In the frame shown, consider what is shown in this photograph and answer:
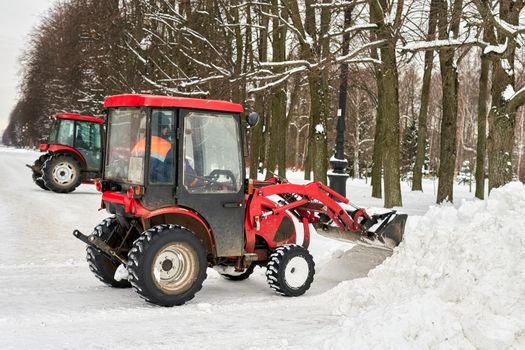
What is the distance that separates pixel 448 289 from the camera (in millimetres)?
5223

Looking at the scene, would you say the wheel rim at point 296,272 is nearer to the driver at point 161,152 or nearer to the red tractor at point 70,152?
the driver at point 161,152

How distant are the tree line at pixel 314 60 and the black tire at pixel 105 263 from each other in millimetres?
7954

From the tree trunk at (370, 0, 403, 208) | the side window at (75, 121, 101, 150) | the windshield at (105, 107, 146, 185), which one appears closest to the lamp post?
the tree trunk at (370, 0, 403, 208)

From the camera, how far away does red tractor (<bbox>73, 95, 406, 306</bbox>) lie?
6.08 m

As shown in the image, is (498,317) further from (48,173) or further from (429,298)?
(48,173)

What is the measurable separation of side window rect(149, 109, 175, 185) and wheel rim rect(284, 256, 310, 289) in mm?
1642

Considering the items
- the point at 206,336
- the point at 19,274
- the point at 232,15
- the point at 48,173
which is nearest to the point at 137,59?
the point at 232,15

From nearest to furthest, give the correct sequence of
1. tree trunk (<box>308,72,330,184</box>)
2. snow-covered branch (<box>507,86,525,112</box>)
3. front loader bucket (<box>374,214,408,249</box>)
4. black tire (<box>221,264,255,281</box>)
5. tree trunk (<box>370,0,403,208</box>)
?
front loader bucket (<box>374,214,408,249</box>) < black tire (<box>221,264,255,281</box>) < snow-covered branch (<box>507,86,525,112</box>) < tree trunk (<box>370,0,403,208</box>) < tree trunk (<box>308,72,330,184</box>)

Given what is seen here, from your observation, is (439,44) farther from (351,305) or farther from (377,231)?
(351,305)

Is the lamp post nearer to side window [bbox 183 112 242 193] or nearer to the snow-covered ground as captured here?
the snow-covered ground

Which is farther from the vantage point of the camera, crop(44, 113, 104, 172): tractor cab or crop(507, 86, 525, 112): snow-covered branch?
crop(44, 113, 104, 172): tractor cab

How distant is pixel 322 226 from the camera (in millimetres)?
7719

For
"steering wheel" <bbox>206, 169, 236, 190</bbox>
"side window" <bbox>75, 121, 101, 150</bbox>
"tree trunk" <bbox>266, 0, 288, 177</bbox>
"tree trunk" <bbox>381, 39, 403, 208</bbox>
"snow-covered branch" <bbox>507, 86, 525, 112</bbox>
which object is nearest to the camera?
"steering wheel" <bbox>206, 169, 236, 190</bbox>

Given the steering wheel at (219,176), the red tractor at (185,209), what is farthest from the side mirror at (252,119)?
the steering wheel at (219,176)
